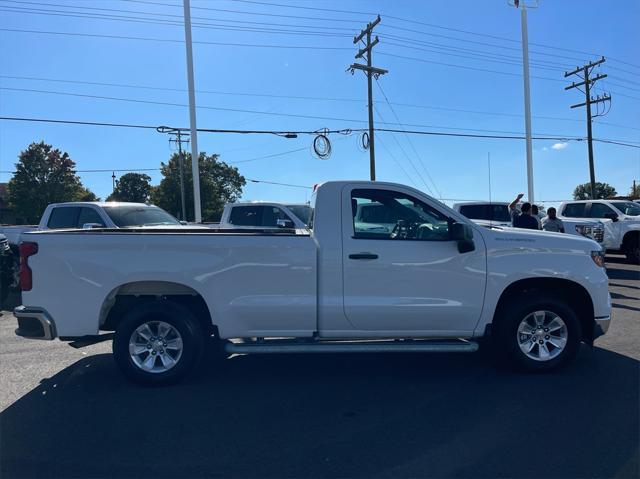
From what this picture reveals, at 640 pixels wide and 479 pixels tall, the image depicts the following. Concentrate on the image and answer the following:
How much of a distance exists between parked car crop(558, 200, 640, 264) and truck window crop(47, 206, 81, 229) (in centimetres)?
Answer: 1289

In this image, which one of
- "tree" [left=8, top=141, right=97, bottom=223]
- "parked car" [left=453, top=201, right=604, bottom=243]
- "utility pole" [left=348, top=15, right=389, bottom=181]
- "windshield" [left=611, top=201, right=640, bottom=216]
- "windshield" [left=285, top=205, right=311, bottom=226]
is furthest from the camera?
"tree" [left=8, top=141, right=97, bottom=223]

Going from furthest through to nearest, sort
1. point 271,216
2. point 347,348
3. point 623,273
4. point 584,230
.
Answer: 1. point 584,230
2. point 623,273
3. point 271,216
4. point 347,348

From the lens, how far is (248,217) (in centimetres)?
1170

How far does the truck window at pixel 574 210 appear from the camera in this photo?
52.5ft

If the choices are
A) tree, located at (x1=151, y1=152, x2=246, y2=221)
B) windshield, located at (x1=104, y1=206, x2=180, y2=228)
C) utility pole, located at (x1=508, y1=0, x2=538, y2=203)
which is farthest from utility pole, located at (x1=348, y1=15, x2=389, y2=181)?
tree, located at (x1=151, y1=152, x2=246, y2=221)

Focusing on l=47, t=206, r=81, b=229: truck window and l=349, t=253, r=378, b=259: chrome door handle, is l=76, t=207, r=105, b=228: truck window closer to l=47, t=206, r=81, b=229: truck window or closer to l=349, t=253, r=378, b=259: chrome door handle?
l=47, t=206, r=81, b=229: truck window

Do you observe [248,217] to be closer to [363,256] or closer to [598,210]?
[363,256]

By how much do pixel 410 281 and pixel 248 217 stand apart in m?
7.08

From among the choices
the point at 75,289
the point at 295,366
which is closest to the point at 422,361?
the point at 295,366

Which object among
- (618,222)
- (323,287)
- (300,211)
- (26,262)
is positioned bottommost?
(323,287)

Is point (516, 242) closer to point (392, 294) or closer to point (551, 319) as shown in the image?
point (551, 319)

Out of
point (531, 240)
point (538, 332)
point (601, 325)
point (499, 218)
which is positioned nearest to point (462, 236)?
point (531, 240)

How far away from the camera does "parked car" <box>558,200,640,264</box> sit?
49.5ft

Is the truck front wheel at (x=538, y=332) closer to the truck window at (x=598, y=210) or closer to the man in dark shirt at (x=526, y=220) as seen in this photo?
the man in dark shirt at (x=526, y=220)
